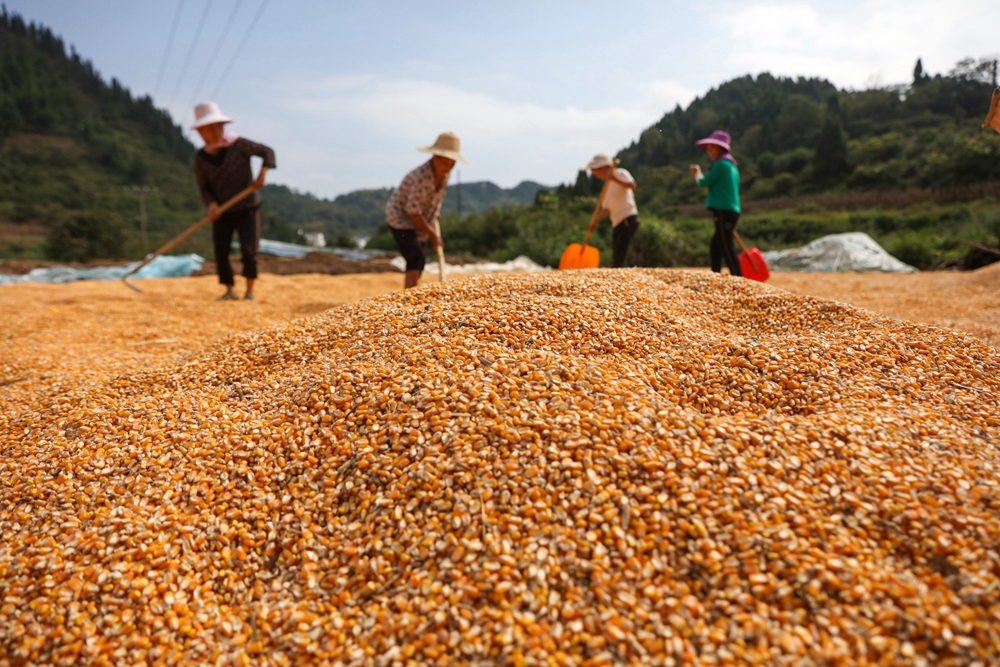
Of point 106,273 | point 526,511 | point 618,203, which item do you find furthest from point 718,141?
Result: point 106,273

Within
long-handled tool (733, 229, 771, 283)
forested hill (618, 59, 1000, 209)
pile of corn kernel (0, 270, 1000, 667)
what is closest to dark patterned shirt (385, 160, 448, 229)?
pile of corn kernel (0, 270, 1000, 667)

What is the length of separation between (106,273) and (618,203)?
26.8 ft

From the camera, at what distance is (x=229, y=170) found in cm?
520

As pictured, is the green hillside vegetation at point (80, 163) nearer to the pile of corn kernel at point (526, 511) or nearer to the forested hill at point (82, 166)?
the forested hill at point (82, 166)

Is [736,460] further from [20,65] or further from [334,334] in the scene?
[20,65]

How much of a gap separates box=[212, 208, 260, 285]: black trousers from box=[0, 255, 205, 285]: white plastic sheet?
12.9 feet

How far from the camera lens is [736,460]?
5.01 ft

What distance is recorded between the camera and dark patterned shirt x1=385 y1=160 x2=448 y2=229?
461cm

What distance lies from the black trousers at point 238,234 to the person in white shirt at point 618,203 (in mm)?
3471

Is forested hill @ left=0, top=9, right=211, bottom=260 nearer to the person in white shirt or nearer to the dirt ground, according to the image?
the dirt ground

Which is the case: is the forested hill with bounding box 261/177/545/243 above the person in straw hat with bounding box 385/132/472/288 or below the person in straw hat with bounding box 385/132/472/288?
above

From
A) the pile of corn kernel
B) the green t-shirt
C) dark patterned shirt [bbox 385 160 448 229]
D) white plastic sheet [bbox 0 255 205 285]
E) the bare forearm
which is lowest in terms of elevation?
the pile of corn kernel

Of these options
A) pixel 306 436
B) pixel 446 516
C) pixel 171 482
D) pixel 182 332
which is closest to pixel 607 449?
pixel 446 516

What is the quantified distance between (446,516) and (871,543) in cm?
105
